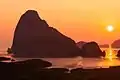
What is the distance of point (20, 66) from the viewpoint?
62.5 m

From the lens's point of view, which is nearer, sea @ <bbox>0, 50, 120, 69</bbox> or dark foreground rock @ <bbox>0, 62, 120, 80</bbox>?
dark foreground rock @ <bbox>0, 62, 120, 80</bbox>

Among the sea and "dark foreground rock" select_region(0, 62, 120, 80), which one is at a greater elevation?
the sea

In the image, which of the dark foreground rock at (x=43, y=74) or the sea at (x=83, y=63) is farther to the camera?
the sea at (x=83, y=63)

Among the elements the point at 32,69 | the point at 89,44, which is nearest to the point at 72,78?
the point at 32,69

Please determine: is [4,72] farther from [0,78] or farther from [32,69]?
[32,69]

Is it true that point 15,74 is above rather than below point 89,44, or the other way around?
below

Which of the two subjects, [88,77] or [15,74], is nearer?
[15,74]

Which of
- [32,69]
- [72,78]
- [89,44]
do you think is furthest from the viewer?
[89,44]

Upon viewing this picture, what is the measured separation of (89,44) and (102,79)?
133974 millimetres

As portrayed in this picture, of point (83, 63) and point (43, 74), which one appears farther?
point (83, 63)

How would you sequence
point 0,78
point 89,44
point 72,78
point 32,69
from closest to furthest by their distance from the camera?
1. point 0,78
2. point 72,78
3. point 32,69
4. point 89,44

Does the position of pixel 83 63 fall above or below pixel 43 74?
above

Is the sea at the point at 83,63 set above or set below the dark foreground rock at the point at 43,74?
above

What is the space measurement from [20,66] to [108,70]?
15.3 meters
